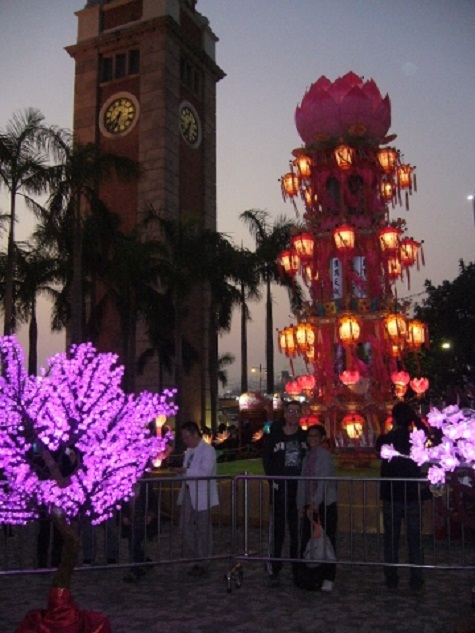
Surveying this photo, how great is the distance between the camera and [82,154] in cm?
1927

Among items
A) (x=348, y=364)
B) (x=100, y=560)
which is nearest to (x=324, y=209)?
(x=348, y=364)

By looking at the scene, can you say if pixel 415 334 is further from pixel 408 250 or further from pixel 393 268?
pixel 408 250

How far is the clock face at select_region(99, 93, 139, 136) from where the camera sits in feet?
118

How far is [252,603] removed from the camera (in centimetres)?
618

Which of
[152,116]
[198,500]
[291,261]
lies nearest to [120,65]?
[152,116]

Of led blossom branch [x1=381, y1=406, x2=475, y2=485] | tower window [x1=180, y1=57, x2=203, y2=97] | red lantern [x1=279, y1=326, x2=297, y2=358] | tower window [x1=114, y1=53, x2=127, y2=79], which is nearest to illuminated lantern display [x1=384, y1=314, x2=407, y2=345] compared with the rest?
red lantern [x1=279, y1=326, x2=297, y2=358]

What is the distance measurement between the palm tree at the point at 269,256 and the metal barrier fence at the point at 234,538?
61.5 feet

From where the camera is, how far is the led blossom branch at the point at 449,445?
13.3ft

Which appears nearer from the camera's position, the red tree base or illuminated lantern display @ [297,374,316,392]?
the red tree base

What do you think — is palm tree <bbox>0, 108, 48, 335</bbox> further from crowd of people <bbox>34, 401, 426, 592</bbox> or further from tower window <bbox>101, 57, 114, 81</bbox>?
tower window <bbox>101, 57, 114, 81</bbox>

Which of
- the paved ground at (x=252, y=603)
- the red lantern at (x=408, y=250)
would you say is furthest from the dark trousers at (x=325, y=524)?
the red lantern at (x=408, y=250)

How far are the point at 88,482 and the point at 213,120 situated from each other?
38.7 m

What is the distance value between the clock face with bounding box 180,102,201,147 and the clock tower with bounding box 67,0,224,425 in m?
0.06

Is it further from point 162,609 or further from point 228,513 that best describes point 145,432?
point 228,513
